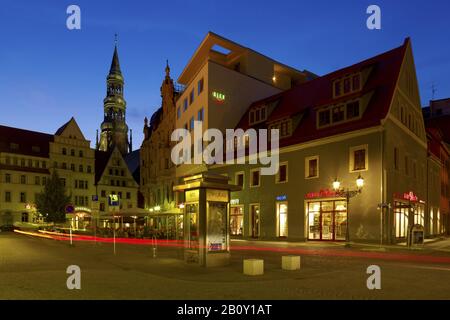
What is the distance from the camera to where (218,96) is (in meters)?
42.8

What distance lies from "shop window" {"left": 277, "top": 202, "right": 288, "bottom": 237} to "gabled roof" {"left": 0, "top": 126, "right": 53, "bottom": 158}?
188 feet

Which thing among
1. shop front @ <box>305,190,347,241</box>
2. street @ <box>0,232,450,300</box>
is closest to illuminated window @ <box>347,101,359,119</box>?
shop front @ <box>305,190,347,241</box>

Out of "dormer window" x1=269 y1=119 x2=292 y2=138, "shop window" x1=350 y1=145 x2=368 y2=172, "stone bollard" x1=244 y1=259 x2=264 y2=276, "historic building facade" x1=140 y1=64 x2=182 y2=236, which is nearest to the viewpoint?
"stone bollard" x1=244 y1=259 x2=264 y2=276

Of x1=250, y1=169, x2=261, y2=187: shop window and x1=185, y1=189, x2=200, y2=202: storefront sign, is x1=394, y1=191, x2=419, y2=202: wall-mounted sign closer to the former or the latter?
x1=250, y1=169, x2=261, y2=187: shop window

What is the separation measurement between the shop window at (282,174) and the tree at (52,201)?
35.9m

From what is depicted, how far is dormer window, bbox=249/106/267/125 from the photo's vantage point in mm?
40331

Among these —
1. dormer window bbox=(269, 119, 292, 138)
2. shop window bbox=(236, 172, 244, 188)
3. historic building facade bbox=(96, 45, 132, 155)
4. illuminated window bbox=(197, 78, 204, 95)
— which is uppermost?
historic building facade bbox=(96, 45, 132, 155)

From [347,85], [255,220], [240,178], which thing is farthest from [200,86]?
[347,85]

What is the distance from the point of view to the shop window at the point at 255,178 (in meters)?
37.6

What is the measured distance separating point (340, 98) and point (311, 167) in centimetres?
559

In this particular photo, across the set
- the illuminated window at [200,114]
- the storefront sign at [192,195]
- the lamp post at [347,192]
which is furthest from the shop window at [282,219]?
the storefront sign at [192,195]

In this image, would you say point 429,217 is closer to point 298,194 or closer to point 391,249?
point 298,194

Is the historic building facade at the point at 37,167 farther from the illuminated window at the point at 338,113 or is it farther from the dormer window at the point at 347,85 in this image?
the illuminated window at the point at 338,113

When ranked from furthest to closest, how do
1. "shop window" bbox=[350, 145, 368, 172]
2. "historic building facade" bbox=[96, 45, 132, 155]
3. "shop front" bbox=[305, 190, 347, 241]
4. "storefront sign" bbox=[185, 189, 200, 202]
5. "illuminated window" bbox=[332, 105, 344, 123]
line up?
"historic building facade" bbox=[96, 45, 132, 155] < "illuminated window" bbox=[332, 105, 344, 123] < "shop front" bbox=[305, 190, 347, 241] < "shop window" bbox=[350, 145, 368, 172] < "storefront sign" bbox=[185, 189, 200, 202]
